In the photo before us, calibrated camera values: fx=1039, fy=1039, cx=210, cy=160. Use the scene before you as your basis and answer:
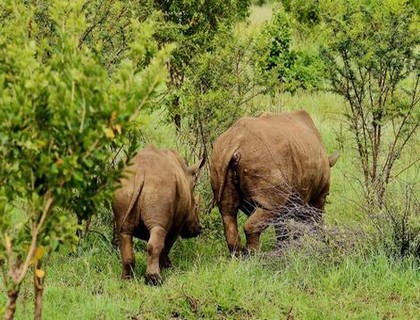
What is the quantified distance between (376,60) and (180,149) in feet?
10.5

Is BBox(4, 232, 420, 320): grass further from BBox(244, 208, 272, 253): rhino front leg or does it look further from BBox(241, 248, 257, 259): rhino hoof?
BBox(244, 208, 272, 253): rhino front leg

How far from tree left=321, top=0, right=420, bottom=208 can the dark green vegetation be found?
0.07 ft

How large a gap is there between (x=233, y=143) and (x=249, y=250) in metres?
1.04

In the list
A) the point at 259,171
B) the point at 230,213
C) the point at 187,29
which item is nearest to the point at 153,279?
the point at 230,213

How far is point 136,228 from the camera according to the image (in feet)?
30.9

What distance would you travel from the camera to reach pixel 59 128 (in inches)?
198

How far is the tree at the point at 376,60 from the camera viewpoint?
11148mm

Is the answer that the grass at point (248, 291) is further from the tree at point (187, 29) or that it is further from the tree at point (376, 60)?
the tree at point (187, 29)

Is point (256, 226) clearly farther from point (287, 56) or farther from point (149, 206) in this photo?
point (287, 56)

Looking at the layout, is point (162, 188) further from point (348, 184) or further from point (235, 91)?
point (348, 184)

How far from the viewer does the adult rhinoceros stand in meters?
9.91

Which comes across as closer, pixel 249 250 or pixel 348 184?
pixel 249 250

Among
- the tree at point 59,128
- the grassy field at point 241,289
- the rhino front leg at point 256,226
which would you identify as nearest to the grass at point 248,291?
the grassy field at point 241,289

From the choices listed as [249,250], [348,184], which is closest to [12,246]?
[249,250]
